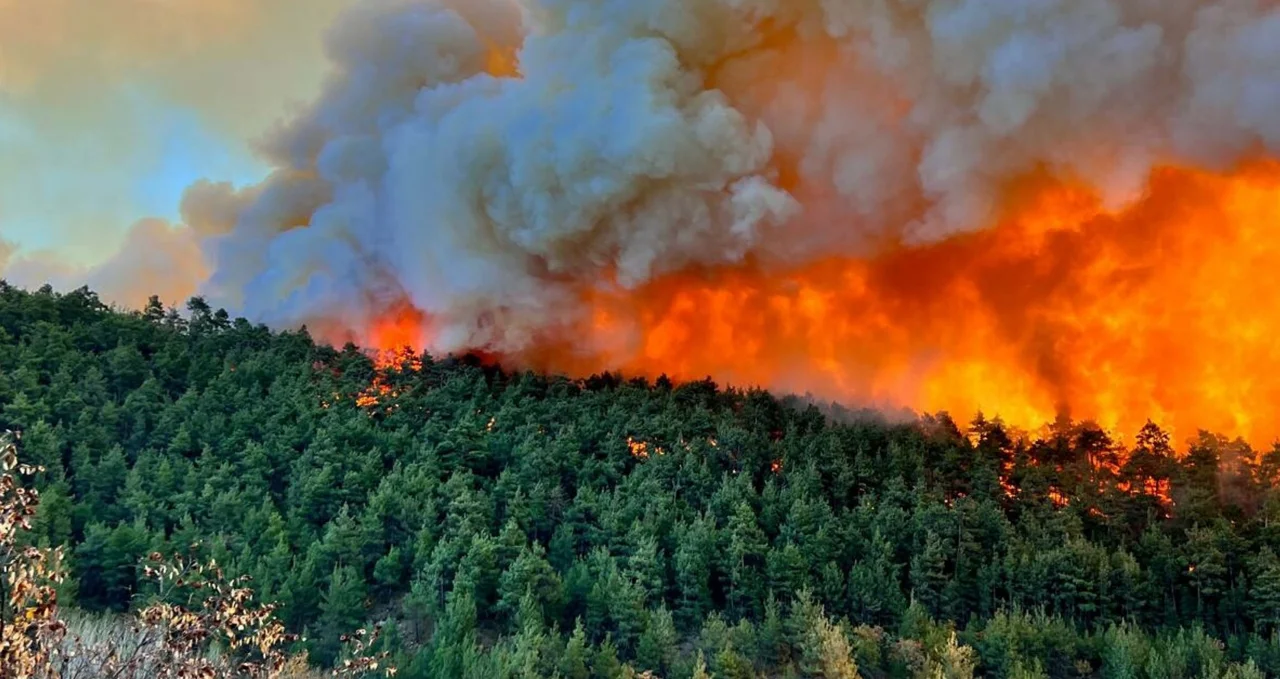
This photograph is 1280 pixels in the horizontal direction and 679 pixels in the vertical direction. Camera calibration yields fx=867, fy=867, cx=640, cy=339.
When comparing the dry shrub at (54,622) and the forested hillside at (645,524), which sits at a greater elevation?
the forested hillside at (645,524)

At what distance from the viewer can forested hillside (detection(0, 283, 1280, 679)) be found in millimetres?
26531

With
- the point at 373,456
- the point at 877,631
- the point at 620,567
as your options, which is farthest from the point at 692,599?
the point at 373,456

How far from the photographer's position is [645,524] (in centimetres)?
3177

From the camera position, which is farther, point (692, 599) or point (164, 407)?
point (164, 407)

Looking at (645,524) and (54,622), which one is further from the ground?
(645,524)

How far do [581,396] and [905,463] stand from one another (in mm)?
16852

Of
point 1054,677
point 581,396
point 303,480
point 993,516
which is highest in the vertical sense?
point 581,396

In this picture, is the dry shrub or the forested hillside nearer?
the dry shrub

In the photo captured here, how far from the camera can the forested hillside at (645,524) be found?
2653 centimetres

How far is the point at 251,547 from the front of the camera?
98.8 ft

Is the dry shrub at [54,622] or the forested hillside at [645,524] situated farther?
the forested hillside at [645,524]

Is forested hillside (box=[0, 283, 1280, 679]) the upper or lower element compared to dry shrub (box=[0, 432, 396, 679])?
upper

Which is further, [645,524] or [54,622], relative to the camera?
[645,524]

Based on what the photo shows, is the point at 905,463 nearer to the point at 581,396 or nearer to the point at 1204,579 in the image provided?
the point at 1204,579
